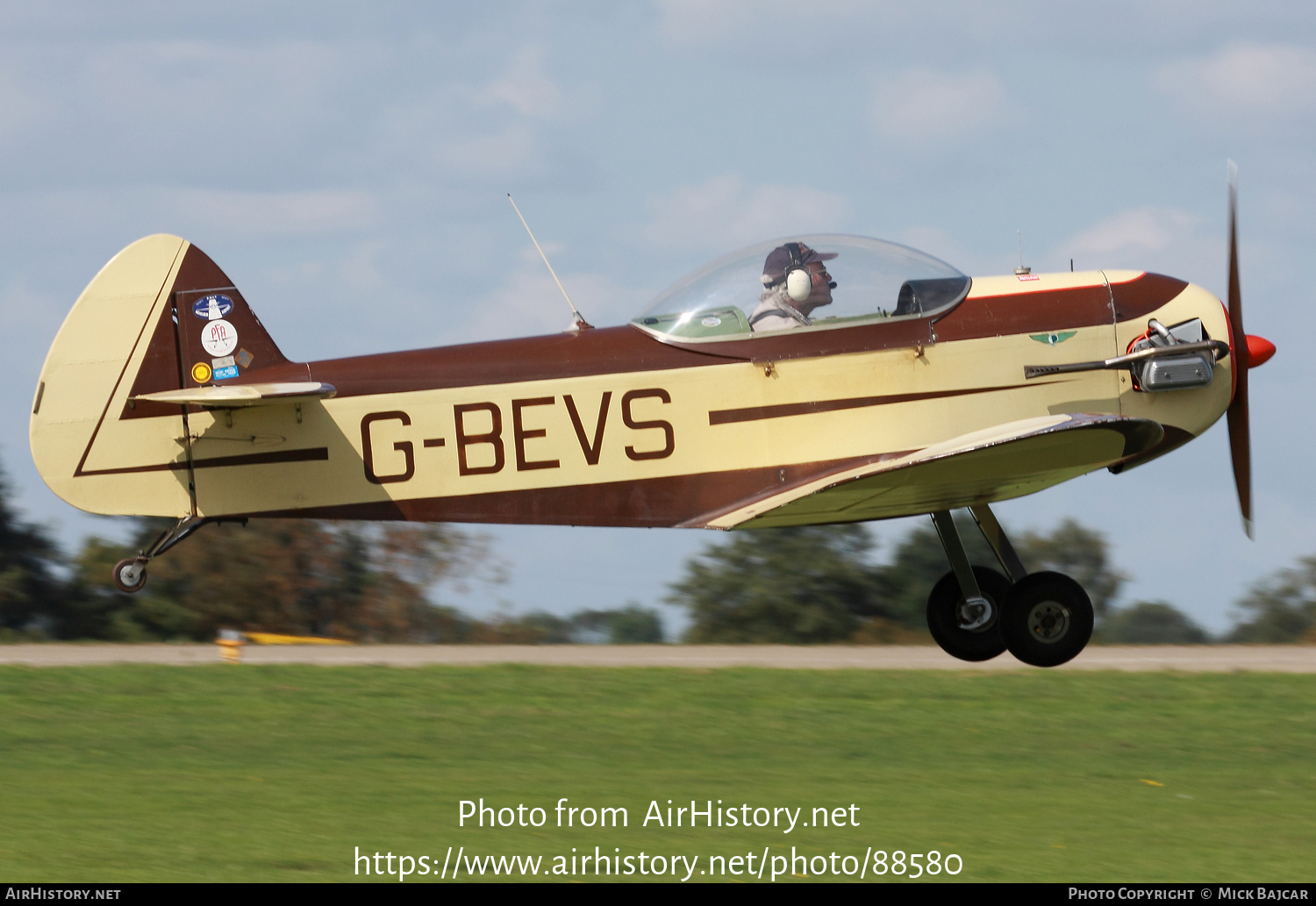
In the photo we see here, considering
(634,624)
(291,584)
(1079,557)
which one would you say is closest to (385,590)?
(291,584)

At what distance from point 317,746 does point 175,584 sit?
49.1 ft

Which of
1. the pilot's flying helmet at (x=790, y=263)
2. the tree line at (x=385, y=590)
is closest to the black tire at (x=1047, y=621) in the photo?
the pilot's flying helmet at (x=790, y=263)

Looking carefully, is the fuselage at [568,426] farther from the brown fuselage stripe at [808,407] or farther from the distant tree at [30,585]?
the distant tree at [30,585]

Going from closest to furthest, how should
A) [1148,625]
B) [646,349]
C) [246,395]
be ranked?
[246,395]
[646,349]
[1148,625]

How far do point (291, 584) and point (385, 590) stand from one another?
1.47m

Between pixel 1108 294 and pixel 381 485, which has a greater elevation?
pixel 1108 294

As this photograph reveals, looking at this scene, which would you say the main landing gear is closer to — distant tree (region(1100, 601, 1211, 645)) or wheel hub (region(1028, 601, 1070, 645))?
wheel hub (region(1028, 601, 1070, 645))

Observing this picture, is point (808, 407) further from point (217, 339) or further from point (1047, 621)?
point (217, 339)

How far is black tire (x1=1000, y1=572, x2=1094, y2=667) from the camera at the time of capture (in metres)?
9.35

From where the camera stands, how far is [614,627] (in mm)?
30219

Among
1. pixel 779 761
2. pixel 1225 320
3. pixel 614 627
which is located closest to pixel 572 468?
pixel 779 761

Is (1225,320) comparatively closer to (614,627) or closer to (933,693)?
(933,693)

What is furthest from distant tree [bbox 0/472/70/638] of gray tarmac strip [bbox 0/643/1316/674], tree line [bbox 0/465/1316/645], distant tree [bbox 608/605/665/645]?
distant tree [bbox 608/605/665/645]

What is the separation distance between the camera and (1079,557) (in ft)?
92.4
